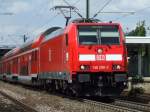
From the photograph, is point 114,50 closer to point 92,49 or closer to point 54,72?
point 92,49

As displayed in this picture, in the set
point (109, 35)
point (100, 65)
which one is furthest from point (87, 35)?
point (100, 65)

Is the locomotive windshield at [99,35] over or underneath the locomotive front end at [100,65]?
over

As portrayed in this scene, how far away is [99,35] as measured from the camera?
21.9m

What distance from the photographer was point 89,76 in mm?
20938

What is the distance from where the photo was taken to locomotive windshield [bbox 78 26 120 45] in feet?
71.2

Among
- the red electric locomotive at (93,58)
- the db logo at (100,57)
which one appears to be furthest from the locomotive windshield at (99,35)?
the db logo at (100,57)

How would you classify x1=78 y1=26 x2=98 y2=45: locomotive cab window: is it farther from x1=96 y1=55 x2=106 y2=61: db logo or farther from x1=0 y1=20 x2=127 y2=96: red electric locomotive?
x1=96 y1=55 x2=106 y2=61: db logo

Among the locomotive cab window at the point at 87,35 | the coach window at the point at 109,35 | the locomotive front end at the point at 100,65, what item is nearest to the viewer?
the locomotive front end at the point at 100,65

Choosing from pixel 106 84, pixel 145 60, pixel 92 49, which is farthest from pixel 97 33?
pixel 145 60

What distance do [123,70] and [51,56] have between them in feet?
18.4

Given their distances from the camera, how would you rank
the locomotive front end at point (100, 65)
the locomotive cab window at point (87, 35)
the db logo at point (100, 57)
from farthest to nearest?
1. the locomotive cab window at point (87, 35)
2. the db logo at point (100, 57)
3. the locomotive front end at point (100, 65)

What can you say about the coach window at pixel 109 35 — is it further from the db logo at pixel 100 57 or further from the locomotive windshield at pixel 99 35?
the db logo at pixel 100 57

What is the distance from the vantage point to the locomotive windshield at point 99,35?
71.2 ft

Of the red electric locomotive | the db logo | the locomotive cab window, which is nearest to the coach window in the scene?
the red electric locomotive
